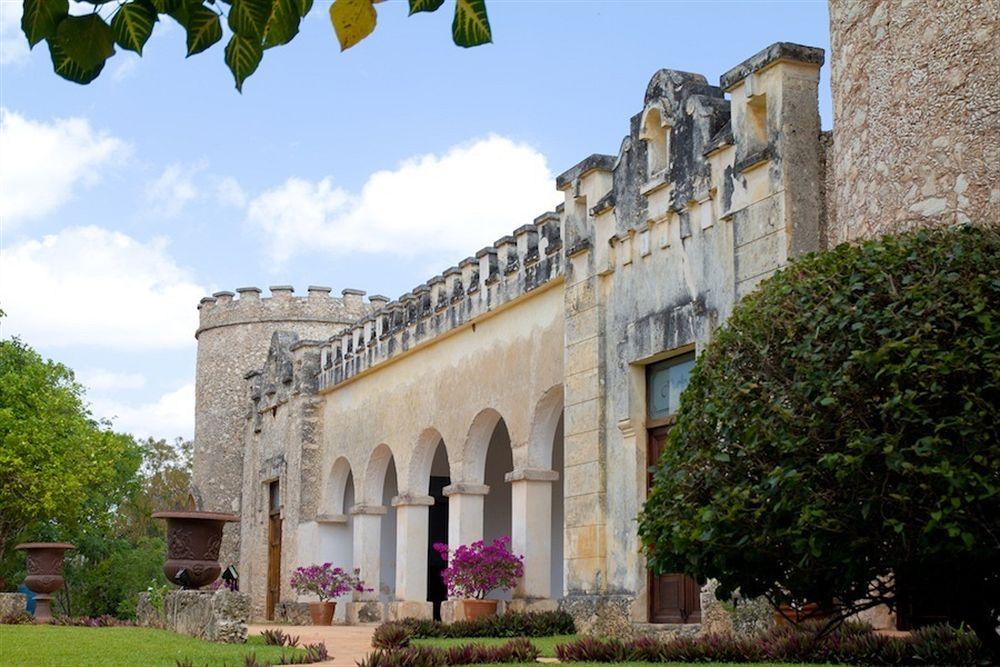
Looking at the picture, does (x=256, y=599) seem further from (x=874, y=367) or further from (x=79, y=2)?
(x=79, y=2)

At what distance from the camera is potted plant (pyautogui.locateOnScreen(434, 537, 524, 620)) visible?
15492mm

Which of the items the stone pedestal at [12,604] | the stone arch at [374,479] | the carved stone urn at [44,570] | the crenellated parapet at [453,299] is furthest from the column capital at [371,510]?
the stone pedestal at [12,604]

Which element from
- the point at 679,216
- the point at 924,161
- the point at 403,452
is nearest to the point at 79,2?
the point at 924,161

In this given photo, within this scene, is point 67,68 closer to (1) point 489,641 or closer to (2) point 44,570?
(1) point 489,641

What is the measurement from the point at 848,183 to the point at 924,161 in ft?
2.60

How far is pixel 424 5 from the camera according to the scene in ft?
8.73

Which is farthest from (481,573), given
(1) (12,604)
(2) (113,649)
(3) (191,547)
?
(1) (12,604)

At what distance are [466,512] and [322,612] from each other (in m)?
3.87

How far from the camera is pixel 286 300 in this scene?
98.5 ft

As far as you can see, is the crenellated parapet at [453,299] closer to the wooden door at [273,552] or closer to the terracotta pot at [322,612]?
the wooden door at [273,552]

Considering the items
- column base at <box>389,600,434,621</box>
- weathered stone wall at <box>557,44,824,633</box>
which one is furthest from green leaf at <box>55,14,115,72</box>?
column base at <box>389,600,434,621</box>

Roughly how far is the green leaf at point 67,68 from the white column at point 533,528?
520 inches

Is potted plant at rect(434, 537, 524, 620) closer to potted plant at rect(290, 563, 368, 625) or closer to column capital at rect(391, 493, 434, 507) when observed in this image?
column capital at rect(391, 493, 434, 507)

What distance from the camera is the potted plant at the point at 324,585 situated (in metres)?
19.5
